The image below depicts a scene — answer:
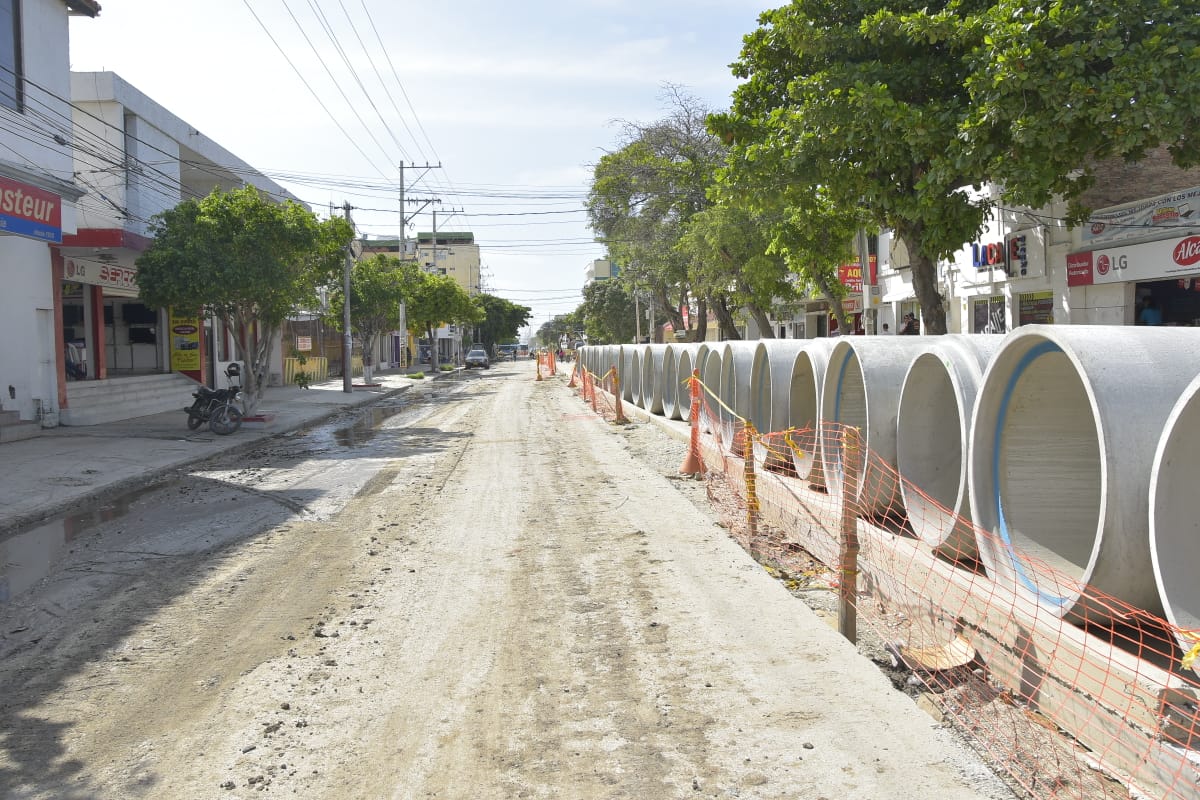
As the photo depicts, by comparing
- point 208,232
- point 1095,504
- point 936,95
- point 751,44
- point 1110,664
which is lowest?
point 1110,664

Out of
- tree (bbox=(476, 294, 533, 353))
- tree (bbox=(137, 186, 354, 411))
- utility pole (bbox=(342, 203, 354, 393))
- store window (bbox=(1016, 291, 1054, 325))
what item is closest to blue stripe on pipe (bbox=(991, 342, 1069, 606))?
tree (bbox=(137, 186, 354, 411))

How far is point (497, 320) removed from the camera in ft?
370

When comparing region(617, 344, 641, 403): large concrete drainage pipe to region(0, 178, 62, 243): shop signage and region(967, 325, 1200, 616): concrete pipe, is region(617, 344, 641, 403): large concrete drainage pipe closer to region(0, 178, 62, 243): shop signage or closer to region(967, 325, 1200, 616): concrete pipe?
region(0, 178, 62, 243): shop signage

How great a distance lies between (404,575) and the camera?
646 cm

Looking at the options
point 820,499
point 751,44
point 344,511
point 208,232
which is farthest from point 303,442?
point 820,499

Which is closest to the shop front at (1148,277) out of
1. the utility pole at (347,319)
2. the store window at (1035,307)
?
the store window at (1035,307)

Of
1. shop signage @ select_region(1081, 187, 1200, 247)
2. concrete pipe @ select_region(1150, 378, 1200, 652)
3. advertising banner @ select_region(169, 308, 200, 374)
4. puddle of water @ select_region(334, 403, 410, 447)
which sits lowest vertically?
puddle of water @ select_region(334, 403, 410, 447)

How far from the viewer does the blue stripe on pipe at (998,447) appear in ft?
14.1

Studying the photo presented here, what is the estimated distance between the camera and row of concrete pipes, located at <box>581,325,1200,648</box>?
11.5ft

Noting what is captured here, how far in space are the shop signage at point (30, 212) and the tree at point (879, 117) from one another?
36.4ft

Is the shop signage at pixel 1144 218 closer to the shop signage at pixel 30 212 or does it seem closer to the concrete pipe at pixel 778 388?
the concrete pipe at pixel 778 388

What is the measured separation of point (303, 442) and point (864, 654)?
537 inches

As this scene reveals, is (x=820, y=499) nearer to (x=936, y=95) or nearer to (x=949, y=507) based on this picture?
(x=949, y=507)

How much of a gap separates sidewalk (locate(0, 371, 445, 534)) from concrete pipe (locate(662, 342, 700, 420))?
7864mm
